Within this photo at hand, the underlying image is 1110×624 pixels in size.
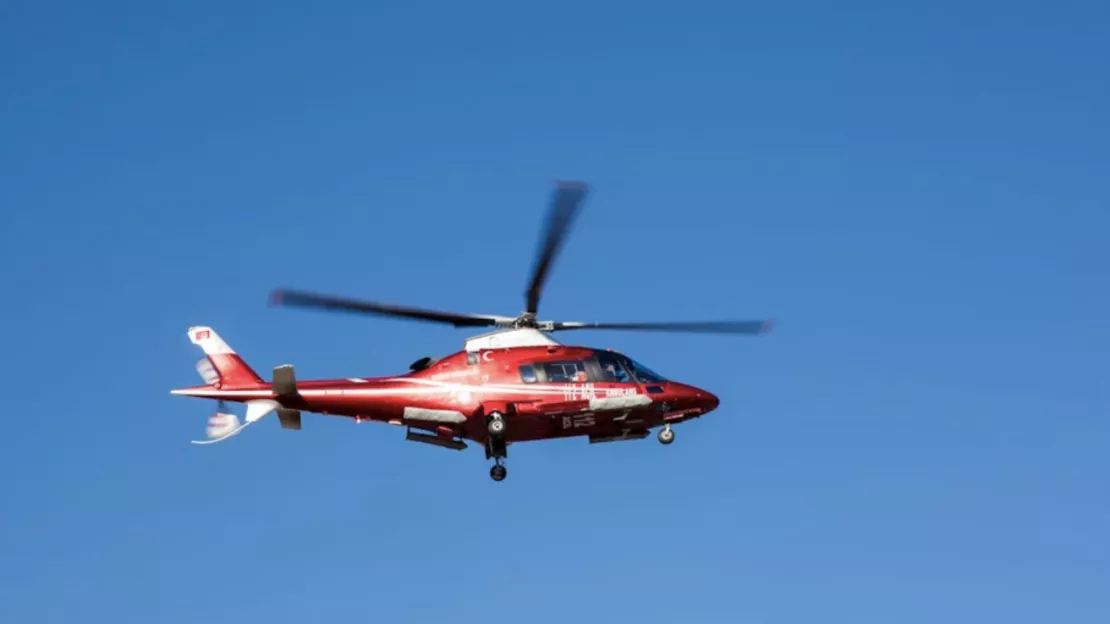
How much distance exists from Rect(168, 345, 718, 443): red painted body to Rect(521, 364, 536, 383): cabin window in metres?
0.03

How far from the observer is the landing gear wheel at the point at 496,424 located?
45.5 m

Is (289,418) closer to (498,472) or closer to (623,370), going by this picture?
→ (498,472)

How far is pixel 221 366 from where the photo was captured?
46031mm

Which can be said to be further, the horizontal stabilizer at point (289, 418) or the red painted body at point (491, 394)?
the horizontal stabilizer at point (289, 418)

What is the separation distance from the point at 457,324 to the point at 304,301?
5.74m

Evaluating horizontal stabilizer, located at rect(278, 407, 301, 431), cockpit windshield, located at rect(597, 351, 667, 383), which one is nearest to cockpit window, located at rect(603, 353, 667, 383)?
cockpit windshield, located at rect(597, 351, 667, 383)

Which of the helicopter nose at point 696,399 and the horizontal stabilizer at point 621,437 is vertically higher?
the helicopter nose at point 696,399

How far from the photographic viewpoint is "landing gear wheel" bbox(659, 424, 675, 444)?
47.6m

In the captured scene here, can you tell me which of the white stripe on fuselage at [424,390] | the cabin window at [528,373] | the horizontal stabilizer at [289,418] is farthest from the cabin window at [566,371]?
the horizontal stabilizer at [289,418]

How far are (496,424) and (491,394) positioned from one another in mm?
902

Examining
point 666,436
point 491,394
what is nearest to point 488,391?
point 491,394

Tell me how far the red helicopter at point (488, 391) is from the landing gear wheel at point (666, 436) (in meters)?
0.04

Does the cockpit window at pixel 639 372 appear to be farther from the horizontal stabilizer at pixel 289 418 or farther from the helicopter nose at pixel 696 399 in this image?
the horizontal stabilizer at pixel 289 418

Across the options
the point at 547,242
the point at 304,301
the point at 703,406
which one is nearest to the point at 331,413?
the point at 304,301
